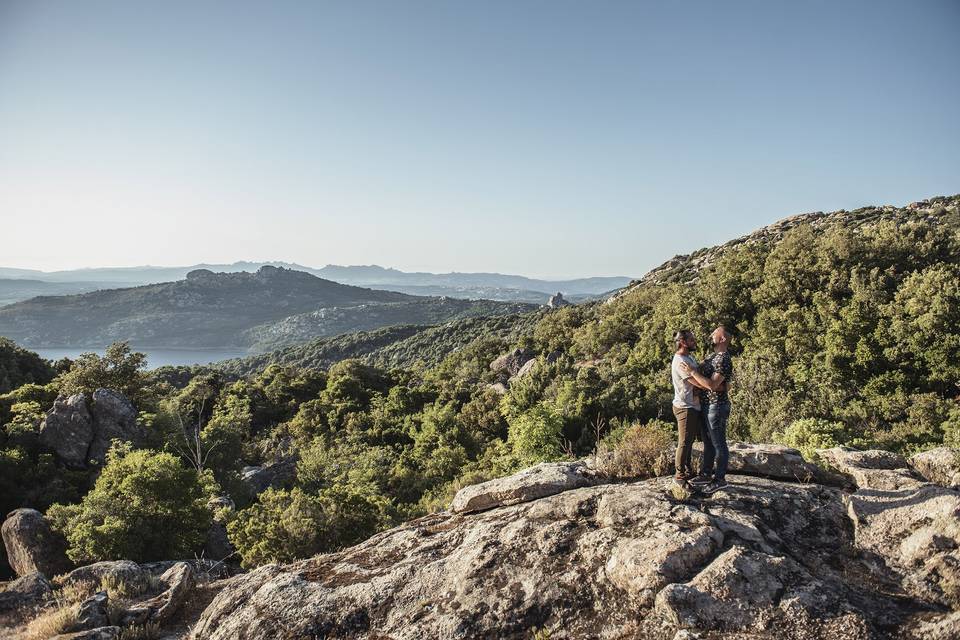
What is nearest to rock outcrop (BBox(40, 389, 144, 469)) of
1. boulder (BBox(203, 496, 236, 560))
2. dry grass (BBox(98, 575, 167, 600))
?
boulder (BBox(203, 496, 236, 560))

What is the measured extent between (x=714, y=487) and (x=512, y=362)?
4028cm

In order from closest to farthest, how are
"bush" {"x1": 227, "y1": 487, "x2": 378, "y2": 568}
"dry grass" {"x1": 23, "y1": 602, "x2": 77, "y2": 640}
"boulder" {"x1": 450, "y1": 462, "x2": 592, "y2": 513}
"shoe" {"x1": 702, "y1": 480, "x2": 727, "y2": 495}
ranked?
"shoe" {"x1": 702, "y1": 480, "x2": 727, "y2": 495} → "dry grass" {"x1": 23, "y1": 602, "x2": 77, "y2": 640} → "boulder" {"x1": 450, "y1": 462, "x2": 592, "y2": 513} → "bush" {"x1": 227, "y1": 487, "x2": 378, "y2": 568}

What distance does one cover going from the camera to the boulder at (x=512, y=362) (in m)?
46.2

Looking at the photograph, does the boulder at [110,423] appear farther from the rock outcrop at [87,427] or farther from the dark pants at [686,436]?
the dark pants at [686,436]

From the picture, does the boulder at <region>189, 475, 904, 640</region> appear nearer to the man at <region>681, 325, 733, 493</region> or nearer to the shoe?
the shoe

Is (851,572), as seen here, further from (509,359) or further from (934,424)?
(509,359)

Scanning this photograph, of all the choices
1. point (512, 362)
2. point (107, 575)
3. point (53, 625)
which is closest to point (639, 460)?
point (53, 625)

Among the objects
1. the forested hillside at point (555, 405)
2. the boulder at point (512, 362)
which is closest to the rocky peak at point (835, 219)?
the forested hillside at point (555, 405)

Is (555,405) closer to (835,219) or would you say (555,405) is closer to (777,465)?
(777,465)

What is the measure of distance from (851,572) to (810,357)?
2206 centimetres

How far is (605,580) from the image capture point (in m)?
5.25

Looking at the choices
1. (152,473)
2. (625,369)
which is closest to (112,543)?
(152,473)

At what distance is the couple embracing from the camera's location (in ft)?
23.2

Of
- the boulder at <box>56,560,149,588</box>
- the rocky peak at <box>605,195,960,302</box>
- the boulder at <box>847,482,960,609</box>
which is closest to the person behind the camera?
the boulder at <box>847,482,960,609</box>
